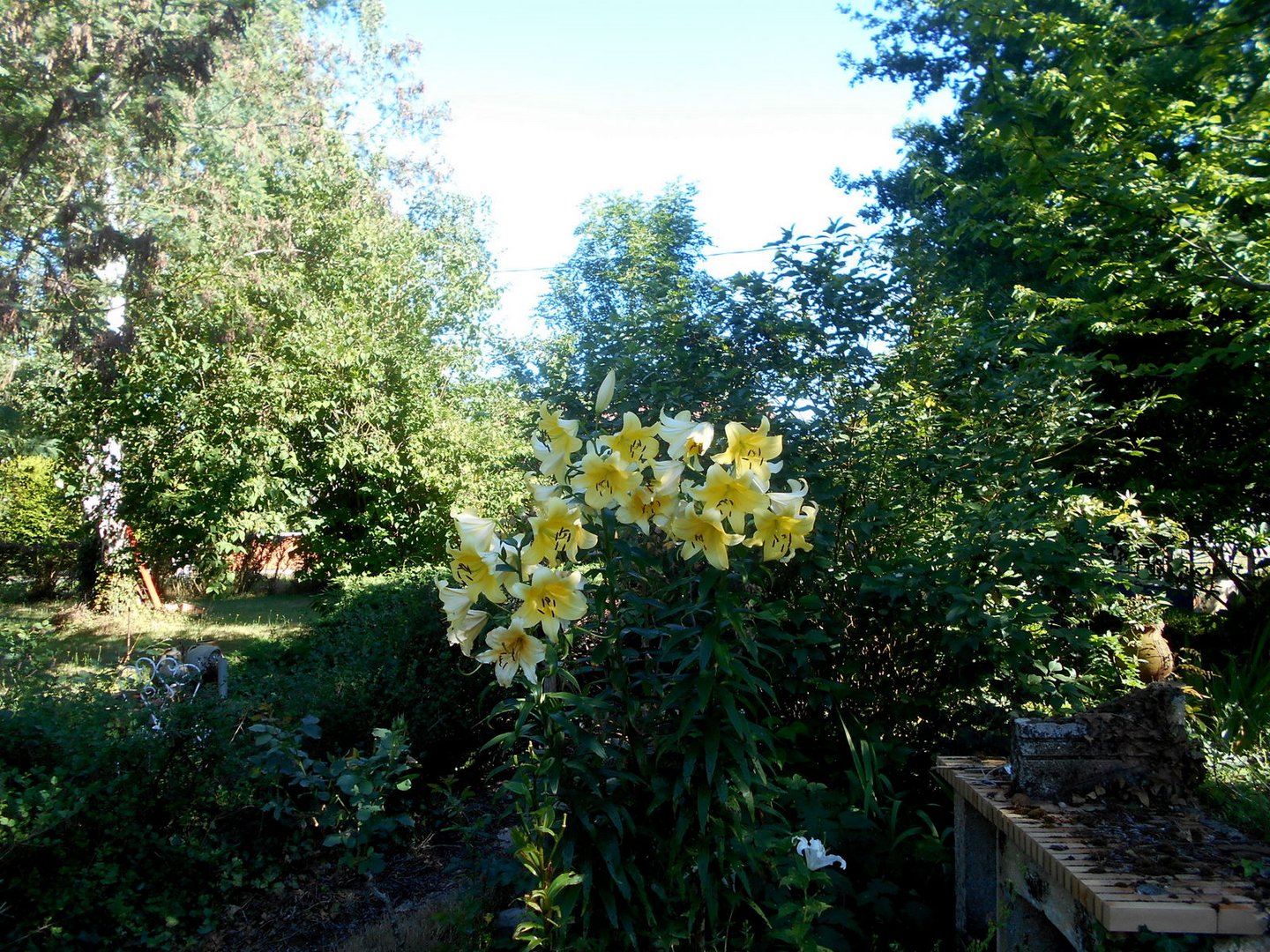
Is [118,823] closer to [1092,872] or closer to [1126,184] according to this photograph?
[1092,872]

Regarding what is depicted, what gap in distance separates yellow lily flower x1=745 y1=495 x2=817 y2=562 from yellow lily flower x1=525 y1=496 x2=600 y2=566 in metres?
0.38

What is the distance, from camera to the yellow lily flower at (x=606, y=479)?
213 cm

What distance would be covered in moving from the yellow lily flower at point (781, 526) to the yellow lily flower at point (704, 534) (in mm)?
54

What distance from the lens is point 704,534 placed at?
213 cm

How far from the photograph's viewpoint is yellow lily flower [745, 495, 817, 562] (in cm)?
214

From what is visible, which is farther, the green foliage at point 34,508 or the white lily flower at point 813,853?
the green foliage at point 34,508

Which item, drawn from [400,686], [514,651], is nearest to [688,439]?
[514,651]

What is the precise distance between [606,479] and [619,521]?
13cm

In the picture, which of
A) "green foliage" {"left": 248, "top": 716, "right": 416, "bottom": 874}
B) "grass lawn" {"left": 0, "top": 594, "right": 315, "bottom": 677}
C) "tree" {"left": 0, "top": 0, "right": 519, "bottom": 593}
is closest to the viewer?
"green foliage" {"left": 248, "top": 716, "right": 416, "bottom": 874}

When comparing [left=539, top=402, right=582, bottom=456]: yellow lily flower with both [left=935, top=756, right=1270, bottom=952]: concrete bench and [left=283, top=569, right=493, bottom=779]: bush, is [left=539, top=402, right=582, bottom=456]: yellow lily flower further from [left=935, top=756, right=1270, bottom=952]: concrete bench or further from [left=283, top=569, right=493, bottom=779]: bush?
[left=283, top=569, right=493, bottom=779]: bush

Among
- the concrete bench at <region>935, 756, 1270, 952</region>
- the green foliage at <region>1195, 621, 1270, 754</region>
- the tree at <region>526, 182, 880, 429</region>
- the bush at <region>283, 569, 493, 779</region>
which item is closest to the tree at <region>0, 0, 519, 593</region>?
the bush at <region>283, 569, 493, 779</region>

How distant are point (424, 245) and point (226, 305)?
3.82 metres

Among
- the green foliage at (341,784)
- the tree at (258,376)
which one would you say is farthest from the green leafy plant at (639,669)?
the tree at (258,376)

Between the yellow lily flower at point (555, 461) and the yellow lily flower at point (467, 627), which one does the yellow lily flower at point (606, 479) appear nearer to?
the yellow lily flower at point (555, 461)
